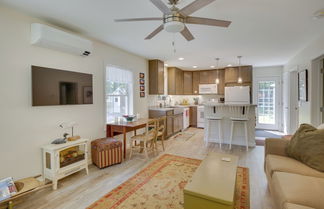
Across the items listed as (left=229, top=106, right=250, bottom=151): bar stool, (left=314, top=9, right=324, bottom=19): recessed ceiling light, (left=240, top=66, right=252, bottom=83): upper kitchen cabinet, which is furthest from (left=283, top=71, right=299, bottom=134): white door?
(left=314, top=9, right=324, bottom=19): recessed ceiling light

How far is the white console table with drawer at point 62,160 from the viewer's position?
236cm

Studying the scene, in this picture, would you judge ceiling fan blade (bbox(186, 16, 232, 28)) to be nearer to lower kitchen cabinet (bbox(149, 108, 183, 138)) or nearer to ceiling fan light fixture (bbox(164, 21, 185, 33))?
ceiling fan light fixture (bbox(164, 21, 185, 33))

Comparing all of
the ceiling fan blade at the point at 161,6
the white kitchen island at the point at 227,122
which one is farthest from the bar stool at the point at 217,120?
the ceiling fan blade at the point at 161,6

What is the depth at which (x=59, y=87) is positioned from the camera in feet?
8.77

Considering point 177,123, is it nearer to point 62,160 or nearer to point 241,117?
point 241,117

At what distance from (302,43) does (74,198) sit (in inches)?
202

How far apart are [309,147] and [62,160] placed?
3304mm

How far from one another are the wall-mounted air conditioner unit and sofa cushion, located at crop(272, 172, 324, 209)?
328 centimetres

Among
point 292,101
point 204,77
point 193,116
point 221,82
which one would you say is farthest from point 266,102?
point 193,116

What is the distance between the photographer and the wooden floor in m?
2.02

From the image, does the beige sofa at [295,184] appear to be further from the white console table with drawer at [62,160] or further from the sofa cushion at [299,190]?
the white console table with drawer at [62,160]

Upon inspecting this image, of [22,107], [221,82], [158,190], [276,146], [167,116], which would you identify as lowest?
[158,190]

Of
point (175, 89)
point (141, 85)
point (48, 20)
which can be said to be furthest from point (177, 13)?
point (175, 89)

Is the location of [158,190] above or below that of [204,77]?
below
